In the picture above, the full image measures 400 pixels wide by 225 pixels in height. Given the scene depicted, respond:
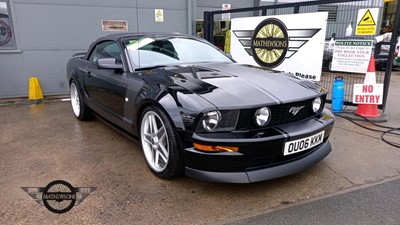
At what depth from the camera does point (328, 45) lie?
651 centimetres

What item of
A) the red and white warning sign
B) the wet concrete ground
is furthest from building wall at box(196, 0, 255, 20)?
the wet concrete ground

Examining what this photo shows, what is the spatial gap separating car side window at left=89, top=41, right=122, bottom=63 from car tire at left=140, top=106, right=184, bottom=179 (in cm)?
104

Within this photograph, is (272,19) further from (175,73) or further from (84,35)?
(84,35)

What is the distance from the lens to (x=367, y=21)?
489 cm

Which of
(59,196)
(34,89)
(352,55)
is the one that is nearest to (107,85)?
(59,196)

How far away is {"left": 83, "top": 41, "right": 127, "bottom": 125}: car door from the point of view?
358 cm

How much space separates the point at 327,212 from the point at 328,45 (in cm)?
489

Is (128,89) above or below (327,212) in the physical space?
above

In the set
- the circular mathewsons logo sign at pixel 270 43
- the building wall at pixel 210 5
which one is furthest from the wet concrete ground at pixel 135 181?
the building wall at pixel 210 5

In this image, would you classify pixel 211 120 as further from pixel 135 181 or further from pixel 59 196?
pixel 59 196

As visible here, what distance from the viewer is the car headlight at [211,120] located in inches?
97.5

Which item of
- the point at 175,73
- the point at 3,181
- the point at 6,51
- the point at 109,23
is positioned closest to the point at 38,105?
the point at 6,51

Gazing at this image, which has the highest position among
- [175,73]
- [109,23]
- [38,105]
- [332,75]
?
[109,23]

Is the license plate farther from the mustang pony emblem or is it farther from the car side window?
the car side window
